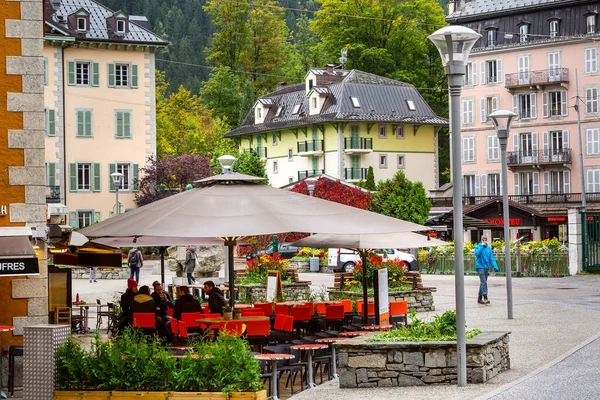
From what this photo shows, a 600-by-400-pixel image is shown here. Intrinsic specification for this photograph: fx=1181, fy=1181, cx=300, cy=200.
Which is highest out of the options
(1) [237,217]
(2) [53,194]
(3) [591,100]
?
(3) [591,100]

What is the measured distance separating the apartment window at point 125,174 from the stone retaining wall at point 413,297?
36.9 meters

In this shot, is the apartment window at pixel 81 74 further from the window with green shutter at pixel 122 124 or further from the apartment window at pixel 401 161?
the apartment window at pixel 401 161

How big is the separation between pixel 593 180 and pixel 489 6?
12.9 m

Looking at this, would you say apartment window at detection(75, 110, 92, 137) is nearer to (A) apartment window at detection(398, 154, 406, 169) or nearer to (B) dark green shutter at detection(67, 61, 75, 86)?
(B) dark green shutter at detection(67, 61, 75, 86)

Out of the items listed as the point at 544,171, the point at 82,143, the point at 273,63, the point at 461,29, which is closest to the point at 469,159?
the point at 544,171

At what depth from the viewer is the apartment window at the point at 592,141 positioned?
235ft

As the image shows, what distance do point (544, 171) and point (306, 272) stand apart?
91.8ft

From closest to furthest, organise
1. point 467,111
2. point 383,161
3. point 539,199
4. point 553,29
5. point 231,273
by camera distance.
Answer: point 231,273
point 553,29
point 539,199
point 467,111
point 383,161

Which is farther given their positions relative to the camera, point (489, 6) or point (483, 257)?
point (489, 6)

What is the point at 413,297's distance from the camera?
27.7 m

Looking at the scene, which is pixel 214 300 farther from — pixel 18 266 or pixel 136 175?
pixel 136 175

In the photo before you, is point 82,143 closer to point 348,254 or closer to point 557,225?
point 348,254

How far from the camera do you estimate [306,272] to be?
51.1 meters

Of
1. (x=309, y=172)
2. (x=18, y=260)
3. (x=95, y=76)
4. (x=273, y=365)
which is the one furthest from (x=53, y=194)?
(x=273, y=365)
